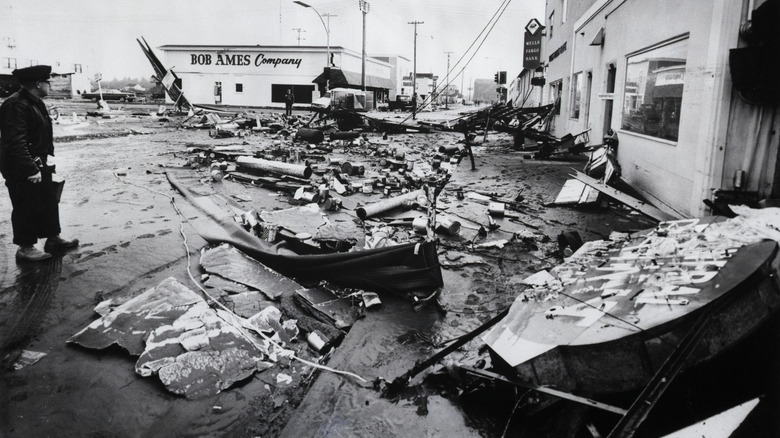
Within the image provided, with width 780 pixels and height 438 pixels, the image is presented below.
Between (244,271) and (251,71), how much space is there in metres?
46.0

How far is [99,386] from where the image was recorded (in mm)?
2859

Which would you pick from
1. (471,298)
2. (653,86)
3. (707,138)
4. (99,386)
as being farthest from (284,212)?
(653,86)

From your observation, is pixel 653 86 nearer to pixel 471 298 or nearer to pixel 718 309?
pixel 471 298

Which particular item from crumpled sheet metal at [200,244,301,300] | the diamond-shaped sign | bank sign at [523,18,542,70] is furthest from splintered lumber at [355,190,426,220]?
bank sign at [523,18,542,70]

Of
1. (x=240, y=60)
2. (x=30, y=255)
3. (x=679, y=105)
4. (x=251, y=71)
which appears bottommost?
(x=30, y=255)

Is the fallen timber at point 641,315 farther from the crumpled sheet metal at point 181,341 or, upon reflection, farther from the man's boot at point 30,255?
the man's boot at point 30,255

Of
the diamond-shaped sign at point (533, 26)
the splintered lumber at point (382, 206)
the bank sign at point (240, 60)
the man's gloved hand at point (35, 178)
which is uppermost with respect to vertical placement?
the bank sign at point (240, 60)

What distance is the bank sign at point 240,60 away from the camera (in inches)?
1805

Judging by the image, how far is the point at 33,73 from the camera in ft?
15.7

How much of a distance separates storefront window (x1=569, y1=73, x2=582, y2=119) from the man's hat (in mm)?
13498

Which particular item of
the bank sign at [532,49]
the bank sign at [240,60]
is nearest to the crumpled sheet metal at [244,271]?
the bank sign at [532,49]

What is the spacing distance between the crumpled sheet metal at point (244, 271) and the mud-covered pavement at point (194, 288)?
20cm

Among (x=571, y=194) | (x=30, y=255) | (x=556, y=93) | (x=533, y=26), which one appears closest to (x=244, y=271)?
(x=30, y=255)

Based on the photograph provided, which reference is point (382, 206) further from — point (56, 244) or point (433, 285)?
point (56, 244)
